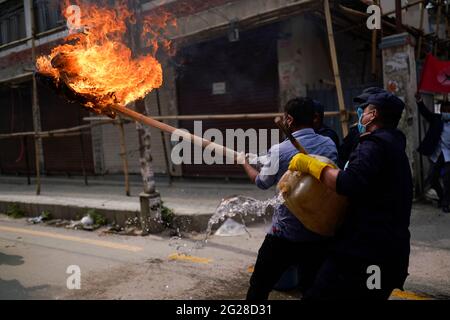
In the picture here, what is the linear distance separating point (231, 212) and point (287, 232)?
383 centimetres

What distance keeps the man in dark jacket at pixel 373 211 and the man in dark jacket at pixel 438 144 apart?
5.14 m

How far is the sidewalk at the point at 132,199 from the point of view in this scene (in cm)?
680

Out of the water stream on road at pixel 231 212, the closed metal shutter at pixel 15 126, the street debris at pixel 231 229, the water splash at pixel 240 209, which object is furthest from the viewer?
the closed metal shutter at pixel 15 126

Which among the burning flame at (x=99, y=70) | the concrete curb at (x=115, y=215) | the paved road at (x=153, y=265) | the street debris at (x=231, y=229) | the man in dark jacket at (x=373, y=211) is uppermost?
the burning flame at (x=99, y=70)

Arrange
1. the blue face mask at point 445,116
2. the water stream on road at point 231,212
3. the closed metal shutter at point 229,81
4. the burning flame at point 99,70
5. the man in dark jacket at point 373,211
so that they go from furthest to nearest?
the closed metal shutter at point 229,81
the blue face mask at point 445,116
the water stream on road at point 231,212
the burning flame at point 99,70
the man in dark jacket at point 373,211

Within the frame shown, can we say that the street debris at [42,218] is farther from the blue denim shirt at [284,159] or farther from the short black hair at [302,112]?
the short black hair at [302,112]

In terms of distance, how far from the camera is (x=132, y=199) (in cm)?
857

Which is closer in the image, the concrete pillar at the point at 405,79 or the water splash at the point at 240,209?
the water splash at the point at 240,209

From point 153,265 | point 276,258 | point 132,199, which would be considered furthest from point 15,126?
point 276,258

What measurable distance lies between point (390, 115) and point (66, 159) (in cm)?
1410

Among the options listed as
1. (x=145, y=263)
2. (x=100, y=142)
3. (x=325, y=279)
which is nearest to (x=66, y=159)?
(x=100, y=142)

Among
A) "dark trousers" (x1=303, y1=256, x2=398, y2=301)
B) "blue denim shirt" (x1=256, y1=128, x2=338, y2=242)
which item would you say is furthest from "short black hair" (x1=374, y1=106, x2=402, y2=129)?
"dark trousers" (x1=303, y1=256, x2=398, y2=301)

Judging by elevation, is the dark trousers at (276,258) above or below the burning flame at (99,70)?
below

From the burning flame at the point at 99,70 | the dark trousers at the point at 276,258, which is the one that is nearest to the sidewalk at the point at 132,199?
the burning flame at the point at 99,70
